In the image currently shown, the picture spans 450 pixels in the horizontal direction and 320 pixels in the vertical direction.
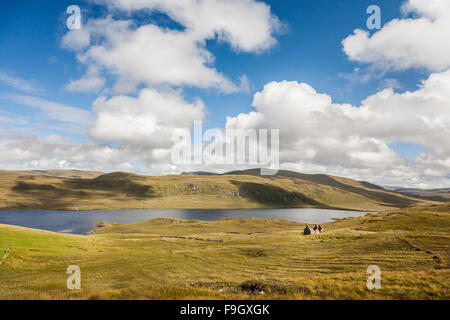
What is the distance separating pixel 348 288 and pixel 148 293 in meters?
16.1

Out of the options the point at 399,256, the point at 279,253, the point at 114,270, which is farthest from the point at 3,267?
the point at 399,256

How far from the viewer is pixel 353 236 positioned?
52.1 m

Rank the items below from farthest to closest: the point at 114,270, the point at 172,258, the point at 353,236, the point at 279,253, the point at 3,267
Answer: the point at 353,236 → the point at 279,253 → the point at 172,258 → the point at 114,270 → the point at 3,267

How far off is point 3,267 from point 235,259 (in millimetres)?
32356

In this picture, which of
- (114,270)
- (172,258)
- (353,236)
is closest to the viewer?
(114,270)

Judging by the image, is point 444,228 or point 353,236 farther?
point 444,228

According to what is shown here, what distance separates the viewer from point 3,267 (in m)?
30.1
